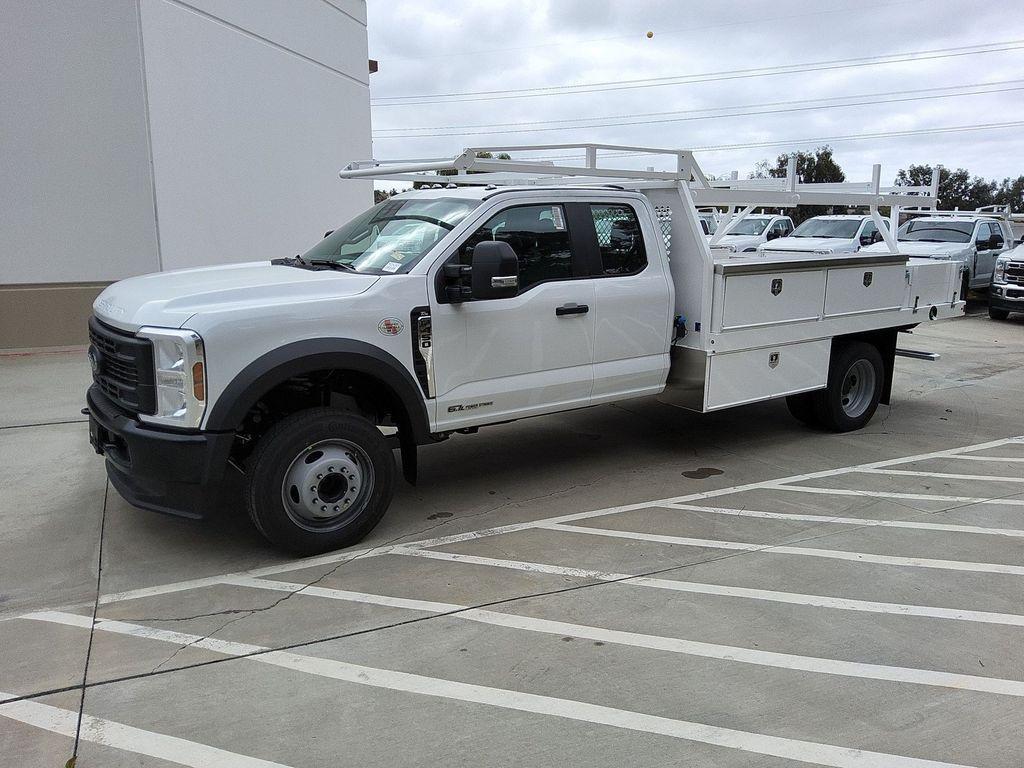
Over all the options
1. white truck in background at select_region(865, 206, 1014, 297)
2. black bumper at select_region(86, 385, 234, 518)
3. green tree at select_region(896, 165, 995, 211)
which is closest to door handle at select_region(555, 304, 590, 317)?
black bumper at select_region(86, 385, 234, 518)

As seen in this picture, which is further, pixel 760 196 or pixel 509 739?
pixel 760 196

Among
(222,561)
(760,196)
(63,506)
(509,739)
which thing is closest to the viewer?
(509,739)

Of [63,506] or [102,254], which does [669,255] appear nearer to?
[63,506]

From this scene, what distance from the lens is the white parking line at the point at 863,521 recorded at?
5195 mm

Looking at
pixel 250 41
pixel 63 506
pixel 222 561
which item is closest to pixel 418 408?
pixel 222 561

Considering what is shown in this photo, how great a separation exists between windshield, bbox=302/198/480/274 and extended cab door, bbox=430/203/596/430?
23 centimetres

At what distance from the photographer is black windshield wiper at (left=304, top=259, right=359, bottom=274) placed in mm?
5098

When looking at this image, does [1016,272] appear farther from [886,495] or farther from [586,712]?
[586,712]

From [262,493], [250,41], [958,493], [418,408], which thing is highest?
[250,41]

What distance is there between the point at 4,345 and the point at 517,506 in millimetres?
8605

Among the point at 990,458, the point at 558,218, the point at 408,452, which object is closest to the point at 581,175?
the point at 558,218

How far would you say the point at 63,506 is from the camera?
550 cm

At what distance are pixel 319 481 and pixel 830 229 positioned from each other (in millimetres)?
15549

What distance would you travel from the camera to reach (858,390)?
777 centimetres
